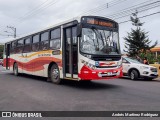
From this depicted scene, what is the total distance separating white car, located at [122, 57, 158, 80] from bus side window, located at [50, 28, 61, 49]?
6.57 metres

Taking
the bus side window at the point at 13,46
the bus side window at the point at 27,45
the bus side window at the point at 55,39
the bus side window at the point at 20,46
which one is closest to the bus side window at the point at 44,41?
the bus side window at the point at 55,39

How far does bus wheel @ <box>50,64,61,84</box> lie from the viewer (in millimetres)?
12742

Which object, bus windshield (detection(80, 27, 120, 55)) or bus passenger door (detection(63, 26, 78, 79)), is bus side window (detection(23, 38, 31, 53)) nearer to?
bus passenger door (detection(63, 26, 78, 79))

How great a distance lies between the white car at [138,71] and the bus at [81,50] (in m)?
5.42

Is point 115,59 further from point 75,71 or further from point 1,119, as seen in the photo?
point 1,119

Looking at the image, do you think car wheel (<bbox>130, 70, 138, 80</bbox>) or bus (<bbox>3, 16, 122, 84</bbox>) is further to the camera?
car wheel (<bbox>130, 70, 138, 80</bbox>)

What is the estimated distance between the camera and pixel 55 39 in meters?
12.9

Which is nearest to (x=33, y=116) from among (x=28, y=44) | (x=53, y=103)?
(x=53, y=103)

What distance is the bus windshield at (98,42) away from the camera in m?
10.7

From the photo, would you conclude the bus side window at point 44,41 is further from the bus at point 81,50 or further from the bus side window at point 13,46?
the bus side window at point 13,46

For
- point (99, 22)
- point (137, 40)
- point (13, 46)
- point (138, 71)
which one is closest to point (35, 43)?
point (13, 46)

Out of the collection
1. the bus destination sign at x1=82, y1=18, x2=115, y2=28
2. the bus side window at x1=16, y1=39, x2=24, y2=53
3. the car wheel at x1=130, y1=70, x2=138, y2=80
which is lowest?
the car wheel at x1=130, y1=70, x2=138, y2=80

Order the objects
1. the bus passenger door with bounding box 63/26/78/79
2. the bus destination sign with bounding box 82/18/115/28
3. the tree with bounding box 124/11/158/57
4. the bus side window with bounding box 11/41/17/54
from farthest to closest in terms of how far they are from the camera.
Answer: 1. the tree with bounding box 124/11/158/57
2. the bus side window with bounding box 11/41/17/54
3. the bus passenger door with bounding box 63/26/78/79
4. the bus destination sign with bounding box 82/18/115/28

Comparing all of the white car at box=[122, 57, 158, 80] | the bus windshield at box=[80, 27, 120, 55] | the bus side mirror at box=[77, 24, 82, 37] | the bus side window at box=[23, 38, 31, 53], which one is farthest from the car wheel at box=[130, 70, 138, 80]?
the bus side mirror at box=[77, 24, 82, 37]
